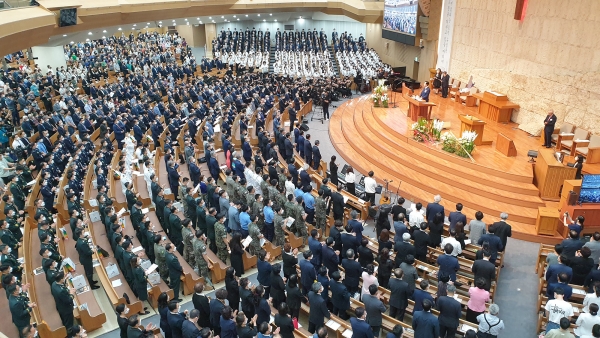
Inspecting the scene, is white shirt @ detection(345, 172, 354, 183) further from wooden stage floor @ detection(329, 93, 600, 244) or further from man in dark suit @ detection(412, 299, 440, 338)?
Answer: man in dark suit @ detection(412, 299, 440, 338)

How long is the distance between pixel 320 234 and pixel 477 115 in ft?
28.2

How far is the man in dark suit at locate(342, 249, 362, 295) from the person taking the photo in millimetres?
6457

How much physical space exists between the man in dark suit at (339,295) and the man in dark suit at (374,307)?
1.39 ft

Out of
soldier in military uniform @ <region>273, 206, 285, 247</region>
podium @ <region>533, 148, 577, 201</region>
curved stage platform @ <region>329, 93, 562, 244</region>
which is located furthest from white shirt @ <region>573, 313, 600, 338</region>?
podium @ <region>533, 148, 577, 201</region>

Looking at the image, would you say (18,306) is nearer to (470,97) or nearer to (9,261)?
(9,261)

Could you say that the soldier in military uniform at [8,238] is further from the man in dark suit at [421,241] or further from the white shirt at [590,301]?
the white shirt at [590,301]

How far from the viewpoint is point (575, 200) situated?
8.36m

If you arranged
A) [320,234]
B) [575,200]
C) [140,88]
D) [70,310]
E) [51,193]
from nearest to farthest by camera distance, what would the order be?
[70,310] < [575,200] < [320,234] < [51,193] < [140,88]

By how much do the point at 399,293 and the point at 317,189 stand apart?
5137 mm

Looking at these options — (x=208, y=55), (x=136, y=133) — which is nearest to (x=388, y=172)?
(x=136, y=133)

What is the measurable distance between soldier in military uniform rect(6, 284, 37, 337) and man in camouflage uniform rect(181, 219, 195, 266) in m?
2.34

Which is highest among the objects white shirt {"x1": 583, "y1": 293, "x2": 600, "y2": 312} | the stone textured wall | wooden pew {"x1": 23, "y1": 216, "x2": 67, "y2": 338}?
the stone textured wall

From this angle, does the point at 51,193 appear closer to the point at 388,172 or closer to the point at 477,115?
the point at 388,172

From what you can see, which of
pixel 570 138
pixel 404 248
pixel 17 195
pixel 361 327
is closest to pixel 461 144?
pixel 570 138
